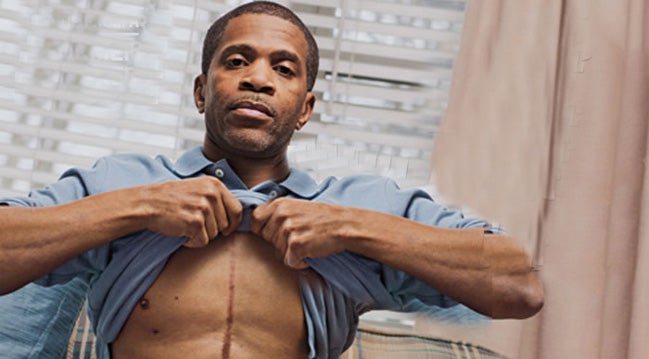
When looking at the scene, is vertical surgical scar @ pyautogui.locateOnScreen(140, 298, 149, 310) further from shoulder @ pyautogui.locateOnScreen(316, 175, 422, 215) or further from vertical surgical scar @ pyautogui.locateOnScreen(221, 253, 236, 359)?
shoulder @ pyautogui.locateOnScreen(316, 175, 422, 215)

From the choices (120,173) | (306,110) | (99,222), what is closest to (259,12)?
(306,110)

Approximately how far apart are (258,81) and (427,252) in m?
0.31

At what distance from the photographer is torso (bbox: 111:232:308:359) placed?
0.99 m

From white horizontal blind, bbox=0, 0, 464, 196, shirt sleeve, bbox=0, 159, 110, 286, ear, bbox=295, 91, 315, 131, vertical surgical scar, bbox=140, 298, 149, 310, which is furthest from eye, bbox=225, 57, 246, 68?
white horizontal blind, bbox=0, 0, 464, 196

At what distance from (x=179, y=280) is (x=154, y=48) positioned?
0.78 meters

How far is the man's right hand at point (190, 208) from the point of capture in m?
0.94

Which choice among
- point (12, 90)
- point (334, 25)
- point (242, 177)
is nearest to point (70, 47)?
point (12, 90)

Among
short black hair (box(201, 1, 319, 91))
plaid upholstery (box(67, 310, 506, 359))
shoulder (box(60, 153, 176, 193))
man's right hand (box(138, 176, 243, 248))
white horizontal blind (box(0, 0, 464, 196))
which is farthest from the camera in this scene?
white horizontal blind (box(0, 0, 464, 196))

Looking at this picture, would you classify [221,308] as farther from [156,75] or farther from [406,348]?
[156,75]

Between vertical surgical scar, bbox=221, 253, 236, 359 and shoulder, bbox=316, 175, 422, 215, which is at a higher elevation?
shoulder, bbox=316, 175, 422, 215

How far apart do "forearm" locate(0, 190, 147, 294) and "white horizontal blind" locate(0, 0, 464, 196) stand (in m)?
0.66

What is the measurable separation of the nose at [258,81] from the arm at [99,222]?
186mm

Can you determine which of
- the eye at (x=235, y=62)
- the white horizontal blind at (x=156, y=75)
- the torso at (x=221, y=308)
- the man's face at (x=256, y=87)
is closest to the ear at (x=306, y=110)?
the man's face at (x=256, y=87)

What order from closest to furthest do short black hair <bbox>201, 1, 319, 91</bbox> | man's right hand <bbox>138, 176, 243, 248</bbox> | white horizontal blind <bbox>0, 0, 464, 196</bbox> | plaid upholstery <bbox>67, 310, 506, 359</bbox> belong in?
1. man's right hand <bbox>138, 176, 243, 248</bbox>
2. short black hair <bbox>201, 1, 319, 91</bbox>
3. plaid upholstery <bbox>67, 310, 506, 359</bbox>
4. white horizontal blind <bbox>0, 0, 464, 196</bbox>
